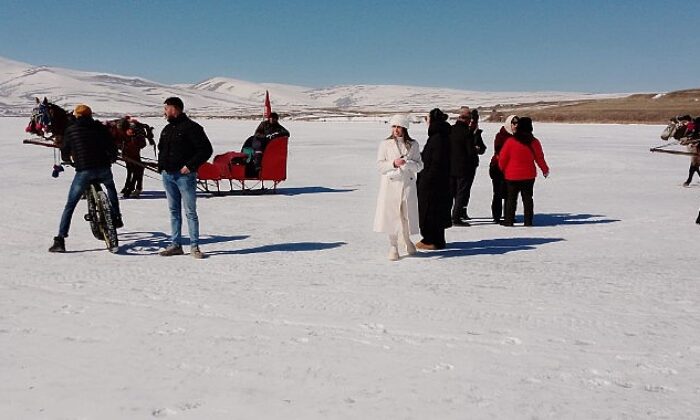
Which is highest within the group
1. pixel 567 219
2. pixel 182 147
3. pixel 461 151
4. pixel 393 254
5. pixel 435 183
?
pixel 182 147

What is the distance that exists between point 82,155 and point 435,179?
390cm

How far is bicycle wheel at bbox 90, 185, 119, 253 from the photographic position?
7.16 metres

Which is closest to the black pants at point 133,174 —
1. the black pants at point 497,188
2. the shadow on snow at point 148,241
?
the shadow on snow at point 148,241

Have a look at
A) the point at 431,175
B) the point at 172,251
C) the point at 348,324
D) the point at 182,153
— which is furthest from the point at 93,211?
the point at 348,324

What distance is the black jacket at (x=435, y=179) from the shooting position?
7348 millimetres

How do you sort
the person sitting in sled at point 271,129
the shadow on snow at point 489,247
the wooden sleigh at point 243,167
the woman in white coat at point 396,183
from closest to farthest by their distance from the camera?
the woman in white coat at point 396,183
the shadow on snow at point 489,247
the wooden sleigh at point 243,167
the person sitting in sled at point 271,129

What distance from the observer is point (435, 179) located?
24.2 ft

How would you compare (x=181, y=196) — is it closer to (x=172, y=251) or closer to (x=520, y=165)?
(x=172, y=251)

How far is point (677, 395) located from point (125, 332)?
3466 mm

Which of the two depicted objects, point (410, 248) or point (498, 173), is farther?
point (498, 173)

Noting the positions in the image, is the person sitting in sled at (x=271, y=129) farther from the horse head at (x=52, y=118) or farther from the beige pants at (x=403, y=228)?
the beige pants at (x=403, y=228)

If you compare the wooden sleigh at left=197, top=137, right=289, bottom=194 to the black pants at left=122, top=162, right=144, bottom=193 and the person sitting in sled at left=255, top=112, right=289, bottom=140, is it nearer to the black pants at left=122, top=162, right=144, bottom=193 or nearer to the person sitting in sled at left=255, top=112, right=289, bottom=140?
the person sitting in sled at left=255, top=112, right=289, bottom=140

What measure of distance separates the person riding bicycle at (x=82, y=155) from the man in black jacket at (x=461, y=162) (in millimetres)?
4693

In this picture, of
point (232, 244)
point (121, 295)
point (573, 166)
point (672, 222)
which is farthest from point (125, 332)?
point (573, 166)
